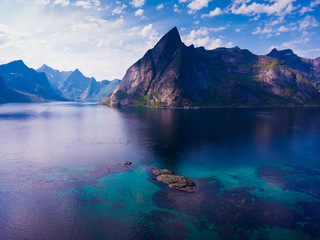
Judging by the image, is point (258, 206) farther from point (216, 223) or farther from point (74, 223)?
point (74, 223)

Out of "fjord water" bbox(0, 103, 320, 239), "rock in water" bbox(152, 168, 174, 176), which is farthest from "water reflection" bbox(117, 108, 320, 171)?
"rock in water" bbox(152, 168, 174, 176)

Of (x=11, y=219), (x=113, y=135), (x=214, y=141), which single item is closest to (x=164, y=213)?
(x=11, y=219)

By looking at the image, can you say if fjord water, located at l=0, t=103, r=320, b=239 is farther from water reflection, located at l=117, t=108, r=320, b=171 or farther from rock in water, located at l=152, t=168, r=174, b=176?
rock in water, located at l=152, t=168, r=174, b=176

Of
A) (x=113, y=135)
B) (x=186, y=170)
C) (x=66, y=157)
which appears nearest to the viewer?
(x=186, y=170)

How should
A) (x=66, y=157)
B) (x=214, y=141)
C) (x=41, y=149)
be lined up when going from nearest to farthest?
1. (x=66, y=157)
2. (x=41, y=149)
3. (x=214, y=141)

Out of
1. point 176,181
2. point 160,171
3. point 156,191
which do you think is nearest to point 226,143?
point 160,171

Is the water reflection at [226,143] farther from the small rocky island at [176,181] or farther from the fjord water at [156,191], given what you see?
the small rocky island at [176,181]
